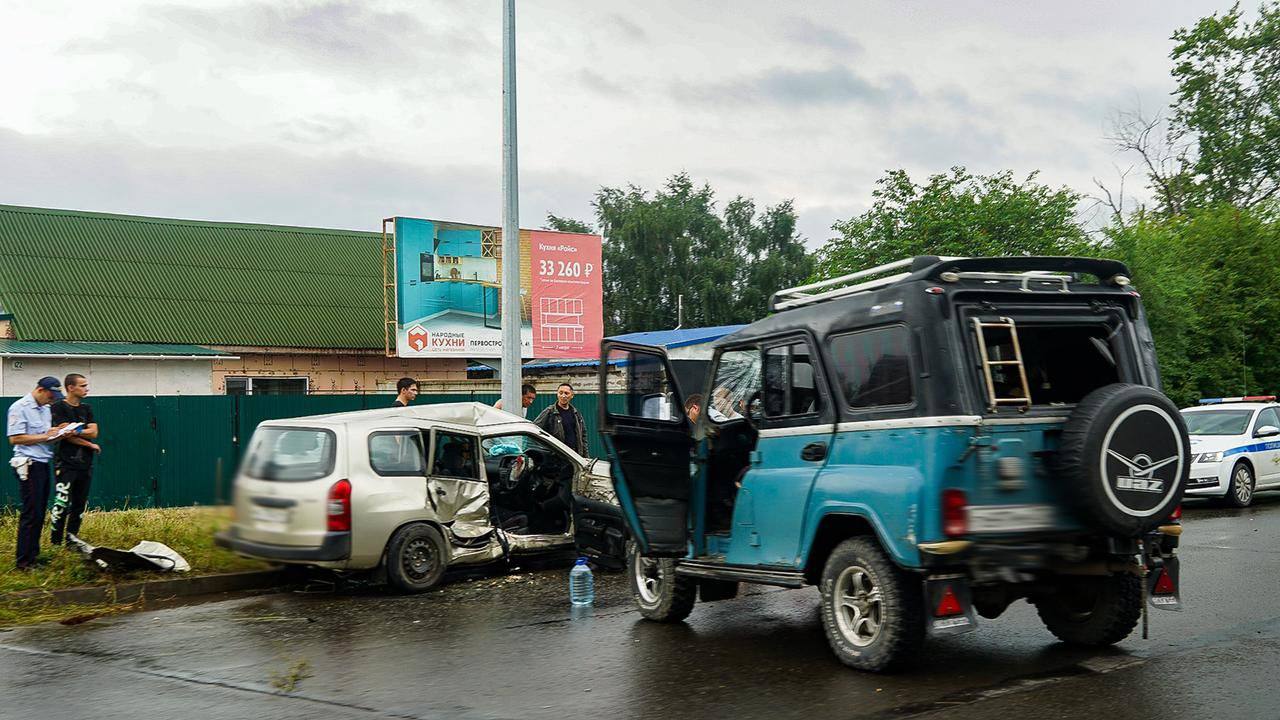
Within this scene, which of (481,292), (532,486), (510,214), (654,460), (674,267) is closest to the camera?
(654,460)

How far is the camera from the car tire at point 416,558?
10.3m

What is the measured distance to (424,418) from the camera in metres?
10.9

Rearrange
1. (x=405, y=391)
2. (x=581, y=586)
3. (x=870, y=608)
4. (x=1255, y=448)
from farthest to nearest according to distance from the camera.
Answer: (x=1255, y=448)
(x=405, y=391)
(x=581, y=586)
(x=870, y=608)

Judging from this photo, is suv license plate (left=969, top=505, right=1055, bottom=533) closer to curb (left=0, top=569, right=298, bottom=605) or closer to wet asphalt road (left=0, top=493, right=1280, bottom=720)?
wet asphalt road (left=0, top=493, right=1280, bottom=720)

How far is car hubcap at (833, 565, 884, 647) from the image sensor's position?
21.6ft

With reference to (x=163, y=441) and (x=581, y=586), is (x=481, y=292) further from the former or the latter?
(x=581, y=586)

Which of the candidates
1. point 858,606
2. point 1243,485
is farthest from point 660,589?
point 1243,485

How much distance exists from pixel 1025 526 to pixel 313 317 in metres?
29.0

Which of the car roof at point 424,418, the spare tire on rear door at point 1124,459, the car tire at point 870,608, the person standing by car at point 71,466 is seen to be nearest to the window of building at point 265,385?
the person standing by car at point 71,466

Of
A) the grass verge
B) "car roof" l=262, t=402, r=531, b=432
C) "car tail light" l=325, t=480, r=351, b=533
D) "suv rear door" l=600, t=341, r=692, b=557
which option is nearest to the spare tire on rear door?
"suv rear door" l=600, t=341, r=692, b=557

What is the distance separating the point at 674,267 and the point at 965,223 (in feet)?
126

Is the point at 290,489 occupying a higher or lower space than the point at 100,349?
lower

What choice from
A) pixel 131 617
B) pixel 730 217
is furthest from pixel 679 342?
pixel 730 217

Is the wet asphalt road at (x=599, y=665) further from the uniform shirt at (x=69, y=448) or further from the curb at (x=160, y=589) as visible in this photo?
the uniform shirt at (x=69, y=448)
